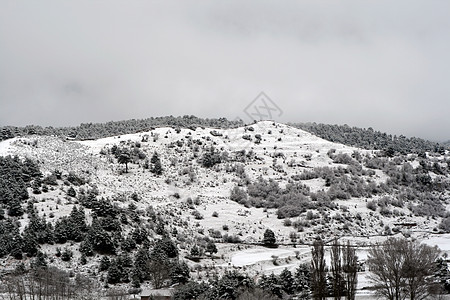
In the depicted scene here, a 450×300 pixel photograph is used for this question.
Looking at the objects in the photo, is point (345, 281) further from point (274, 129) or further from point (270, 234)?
point (274, 129)

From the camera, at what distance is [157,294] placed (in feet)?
128

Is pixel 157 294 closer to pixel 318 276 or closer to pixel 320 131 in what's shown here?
pixel 318 276

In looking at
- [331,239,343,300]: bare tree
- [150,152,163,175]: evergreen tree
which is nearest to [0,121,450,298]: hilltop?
[150,152,163,175]: evergreen tree

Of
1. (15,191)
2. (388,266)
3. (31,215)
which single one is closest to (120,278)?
(31,215)

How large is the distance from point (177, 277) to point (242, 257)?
459 inches

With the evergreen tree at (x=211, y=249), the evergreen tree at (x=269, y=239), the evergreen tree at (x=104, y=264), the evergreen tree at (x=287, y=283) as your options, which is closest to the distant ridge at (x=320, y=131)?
the evergreen tree at (x=269, y=239)

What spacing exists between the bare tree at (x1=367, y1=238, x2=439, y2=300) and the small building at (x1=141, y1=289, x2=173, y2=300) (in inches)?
702

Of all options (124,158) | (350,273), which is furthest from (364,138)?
(350,273)

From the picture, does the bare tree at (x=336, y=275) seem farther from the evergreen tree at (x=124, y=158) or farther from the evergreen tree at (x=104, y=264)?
the evergreen tree at (x=124, y=158)

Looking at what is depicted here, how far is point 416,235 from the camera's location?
59438 millimetres

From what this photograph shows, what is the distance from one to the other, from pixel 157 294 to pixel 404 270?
820 inches

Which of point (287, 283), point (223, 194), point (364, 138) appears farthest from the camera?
point (364, 138)

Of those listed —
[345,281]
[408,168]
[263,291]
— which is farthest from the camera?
[408,168]

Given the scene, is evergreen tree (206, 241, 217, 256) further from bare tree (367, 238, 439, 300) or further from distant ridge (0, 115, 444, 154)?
distant ridge (0, 115, 444, 154)
